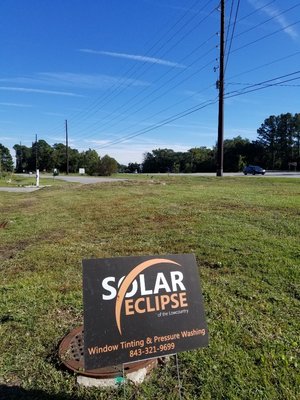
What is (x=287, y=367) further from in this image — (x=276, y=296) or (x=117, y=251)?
(x=117, y=251)

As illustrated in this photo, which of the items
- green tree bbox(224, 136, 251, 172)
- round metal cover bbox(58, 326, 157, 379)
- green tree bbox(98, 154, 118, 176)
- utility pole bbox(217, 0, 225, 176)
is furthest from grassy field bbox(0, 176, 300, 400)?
green tree bbox(224, 136, 251, 172)

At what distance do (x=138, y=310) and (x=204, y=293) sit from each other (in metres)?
1.82

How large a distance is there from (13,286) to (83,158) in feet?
311

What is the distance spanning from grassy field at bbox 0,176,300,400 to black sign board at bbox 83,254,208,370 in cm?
41

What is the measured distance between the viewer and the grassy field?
269 centimetres

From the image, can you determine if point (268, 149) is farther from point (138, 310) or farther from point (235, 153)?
point (138, 310)

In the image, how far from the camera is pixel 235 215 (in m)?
8.12

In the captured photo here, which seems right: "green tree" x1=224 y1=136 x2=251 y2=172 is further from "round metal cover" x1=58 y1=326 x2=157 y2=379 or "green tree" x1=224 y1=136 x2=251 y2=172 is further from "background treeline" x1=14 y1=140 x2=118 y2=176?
"round metal cover" x1=58 y1=326 x2=157 y2=379

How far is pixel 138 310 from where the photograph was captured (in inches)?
97.8

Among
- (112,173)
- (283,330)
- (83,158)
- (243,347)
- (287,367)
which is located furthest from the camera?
(83,158)

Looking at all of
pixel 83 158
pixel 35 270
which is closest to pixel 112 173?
pixel 35 270

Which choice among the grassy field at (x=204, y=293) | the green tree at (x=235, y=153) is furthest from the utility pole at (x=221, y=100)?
the green tree at (x=235, y=153)

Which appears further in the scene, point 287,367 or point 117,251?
point 117,251

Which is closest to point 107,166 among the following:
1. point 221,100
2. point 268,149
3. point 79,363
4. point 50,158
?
point 221,100
